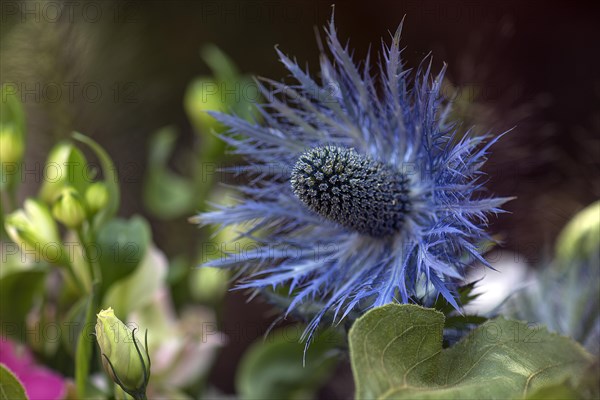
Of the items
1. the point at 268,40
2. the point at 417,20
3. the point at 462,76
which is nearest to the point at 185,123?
the point at 268,40

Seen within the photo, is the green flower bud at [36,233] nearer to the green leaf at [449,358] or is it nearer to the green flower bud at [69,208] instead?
the green flower bud at [69,208]

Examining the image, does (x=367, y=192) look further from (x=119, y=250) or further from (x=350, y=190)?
(x=119, y=250)

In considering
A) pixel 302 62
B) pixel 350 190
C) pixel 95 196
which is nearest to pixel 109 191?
pixel 95 196

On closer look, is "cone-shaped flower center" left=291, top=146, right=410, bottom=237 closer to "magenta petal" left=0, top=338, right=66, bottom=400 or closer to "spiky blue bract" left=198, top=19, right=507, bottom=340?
"spiky blue bract" left=198, top=19, right=507, bottom=340

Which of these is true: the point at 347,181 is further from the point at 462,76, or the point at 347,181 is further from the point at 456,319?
the point at 462,76

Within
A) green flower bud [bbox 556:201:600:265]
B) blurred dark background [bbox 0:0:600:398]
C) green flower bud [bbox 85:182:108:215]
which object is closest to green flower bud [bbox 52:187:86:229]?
green flower bud [bbox 85:182:108:215]

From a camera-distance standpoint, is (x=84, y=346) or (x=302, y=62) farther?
(x=302, y=62)

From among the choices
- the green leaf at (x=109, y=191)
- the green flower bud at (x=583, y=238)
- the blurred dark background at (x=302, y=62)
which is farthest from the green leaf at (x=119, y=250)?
the green flower bud at (x=583, y=238)
